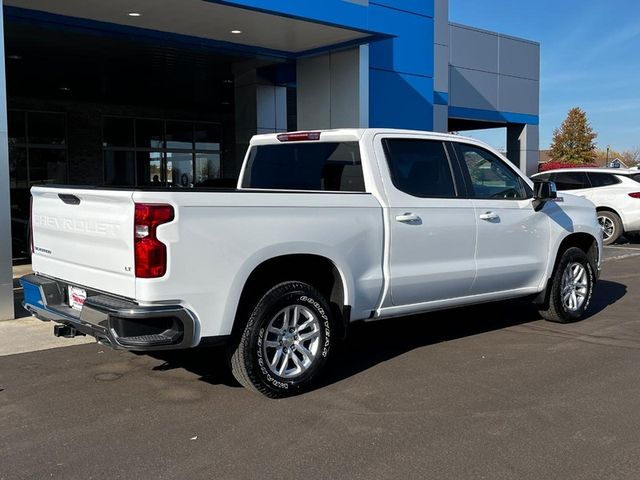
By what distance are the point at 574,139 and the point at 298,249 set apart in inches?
2621

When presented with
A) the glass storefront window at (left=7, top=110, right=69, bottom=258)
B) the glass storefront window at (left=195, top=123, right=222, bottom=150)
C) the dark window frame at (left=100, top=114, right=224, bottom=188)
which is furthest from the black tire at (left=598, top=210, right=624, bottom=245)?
the glass storefront window at (left=7, top=110, right=69, bottom=258)

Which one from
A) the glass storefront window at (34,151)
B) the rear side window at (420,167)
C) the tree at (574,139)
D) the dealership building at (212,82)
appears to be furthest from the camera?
the tree at (574,139)

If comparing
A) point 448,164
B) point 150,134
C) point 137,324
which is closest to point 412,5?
point 448,164

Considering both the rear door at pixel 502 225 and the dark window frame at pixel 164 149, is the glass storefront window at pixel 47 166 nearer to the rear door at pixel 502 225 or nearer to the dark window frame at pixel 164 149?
the dark window frame at pixel 164 149

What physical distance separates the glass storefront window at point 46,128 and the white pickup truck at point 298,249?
54.0 ft

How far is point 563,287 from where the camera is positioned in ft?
23.5

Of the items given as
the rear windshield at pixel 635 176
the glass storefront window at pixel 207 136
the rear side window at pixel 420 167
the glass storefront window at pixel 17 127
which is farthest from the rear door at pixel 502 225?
the glass storefront window at pixel 207 136

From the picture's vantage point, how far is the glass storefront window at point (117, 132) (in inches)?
881

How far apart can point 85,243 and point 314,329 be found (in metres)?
1.76

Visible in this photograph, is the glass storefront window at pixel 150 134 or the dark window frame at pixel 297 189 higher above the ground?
the glass storefront window at pixel 150 134

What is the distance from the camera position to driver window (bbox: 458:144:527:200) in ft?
20.6

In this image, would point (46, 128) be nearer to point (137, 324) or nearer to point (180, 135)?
point (180, 135)

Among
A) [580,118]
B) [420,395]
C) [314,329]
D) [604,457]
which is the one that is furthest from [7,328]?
[580,118]

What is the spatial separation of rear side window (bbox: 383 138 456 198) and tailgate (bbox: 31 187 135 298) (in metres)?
2.37
